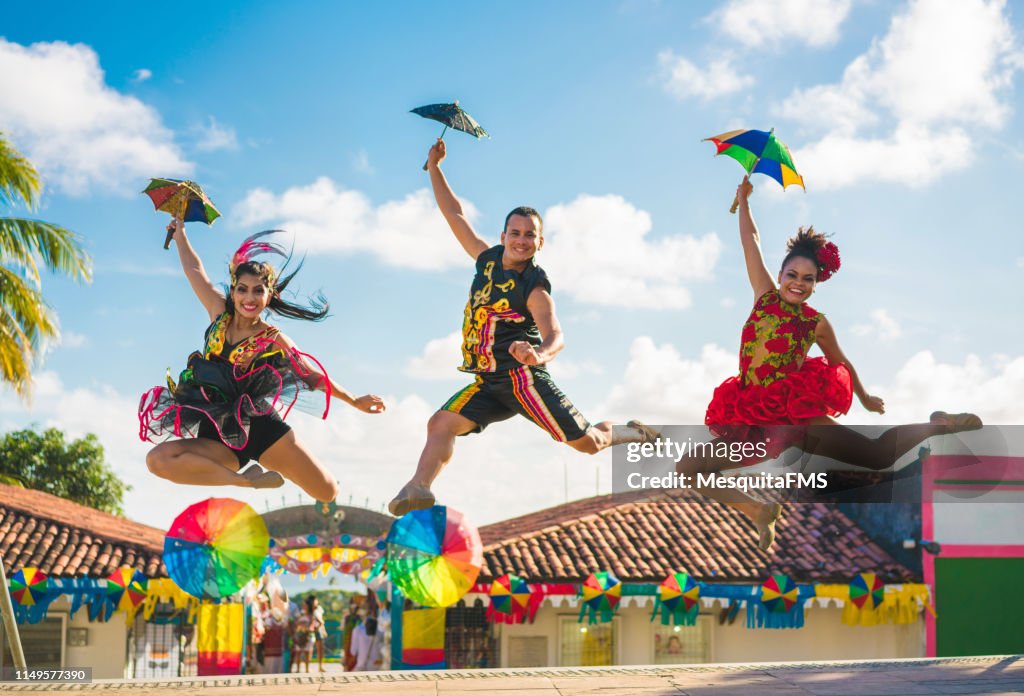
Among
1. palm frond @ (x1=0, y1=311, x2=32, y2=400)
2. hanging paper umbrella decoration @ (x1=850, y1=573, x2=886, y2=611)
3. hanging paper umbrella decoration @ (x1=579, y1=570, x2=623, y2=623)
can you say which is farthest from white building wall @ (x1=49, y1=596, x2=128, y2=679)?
hanging paper umbrella decoration @ (x1=850, y1=573, x2=886, y2=611)

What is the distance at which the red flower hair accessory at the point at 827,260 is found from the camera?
6.16 metres

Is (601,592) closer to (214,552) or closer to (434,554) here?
(434,554)

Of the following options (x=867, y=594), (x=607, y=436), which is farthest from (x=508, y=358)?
(x=867, y=594)

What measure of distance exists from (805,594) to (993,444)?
382 inches

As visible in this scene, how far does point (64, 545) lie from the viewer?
661 inches

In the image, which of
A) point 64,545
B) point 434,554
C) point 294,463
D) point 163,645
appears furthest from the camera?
point 163,645

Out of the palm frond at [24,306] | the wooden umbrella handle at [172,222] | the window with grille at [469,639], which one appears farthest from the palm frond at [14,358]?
the wooden umbrella handle at [172,222]

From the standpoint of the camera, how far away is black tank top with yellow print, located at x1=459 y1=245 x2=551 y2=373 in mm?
5574

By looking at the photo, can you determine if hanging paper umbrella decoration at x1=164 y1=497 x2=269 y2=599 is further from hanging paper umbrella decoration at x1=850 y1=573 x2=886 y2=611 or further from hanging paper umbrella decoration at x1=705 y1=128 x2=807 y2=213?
hanging paper umbrella decoration at x1=850 y1=573 x2=886 y2=611

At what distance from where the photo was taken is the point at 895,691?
19.9 feet

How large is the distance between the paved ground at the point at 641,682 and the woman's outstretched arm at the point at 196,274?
218cm

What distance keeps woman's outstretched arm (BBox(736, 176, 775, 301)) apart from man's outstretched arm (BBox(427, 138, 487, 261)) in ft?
5.05

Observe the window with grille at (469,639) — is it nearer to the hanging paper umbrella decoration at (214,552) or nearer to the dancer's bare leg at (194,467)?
the hanging paper umbrella decoration at (214,552)

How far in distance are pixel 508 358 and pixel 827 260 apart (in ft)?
6.64
